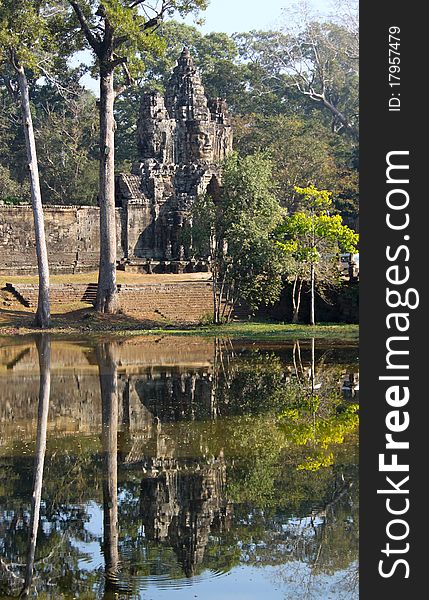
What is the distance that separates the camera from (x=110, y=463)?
42.1 ft

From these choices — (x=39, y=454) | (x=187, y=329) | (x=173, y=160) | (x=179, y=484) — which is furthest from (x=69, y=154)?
(x=179, y=484)

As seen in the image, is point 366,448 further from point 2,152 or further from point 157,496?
point 2,152

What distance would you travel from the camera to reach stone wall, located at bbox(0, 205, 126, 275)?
4406 cm

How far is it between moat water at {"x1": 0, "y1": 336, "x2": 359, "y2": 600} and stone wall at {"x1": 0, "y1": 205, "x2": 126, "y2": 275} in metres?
23.4

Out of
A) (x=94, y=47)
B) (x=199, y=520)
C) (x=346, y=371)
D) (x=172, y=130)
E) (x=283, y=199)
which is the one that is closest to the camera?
(x=199, y=520)

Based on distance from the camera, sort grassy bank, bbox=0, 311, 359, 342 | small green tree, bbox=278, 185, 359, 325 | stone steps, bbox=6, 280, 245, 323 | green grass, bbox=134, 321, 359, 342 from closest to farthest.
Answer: green grass, bbox=134, 321, 359, 342 < grassy bank, bbox=0, 311, 359, 342 < small green tree, bbox=278, 185, 359, 325 < stone steps, bbox=6, 280, 245, 323

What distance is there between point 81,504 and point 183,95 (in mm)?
42606

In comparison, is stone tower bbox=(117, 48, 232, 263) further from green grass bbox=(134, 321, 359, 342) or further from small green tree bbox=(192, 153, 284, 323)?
green grass bbox=(134, 321, 359, 342)

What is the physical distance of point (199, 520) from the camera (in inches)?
407

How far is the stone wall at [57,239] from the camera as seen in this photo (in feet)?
145

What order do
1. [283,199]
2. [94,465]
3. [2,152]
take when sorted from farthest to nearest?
1. [2,152]
2. [283,199]
3. [94,465]

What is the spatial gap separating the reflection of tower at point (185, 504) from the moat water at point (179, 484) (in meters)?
0.02

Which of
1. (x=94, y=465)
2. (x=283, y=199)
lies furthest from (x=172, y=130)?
(x=94, y=465)

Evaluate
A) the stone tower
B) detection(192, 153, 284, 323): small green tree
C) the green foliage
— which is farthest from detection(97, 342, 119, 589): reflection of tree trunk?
the green foliage
